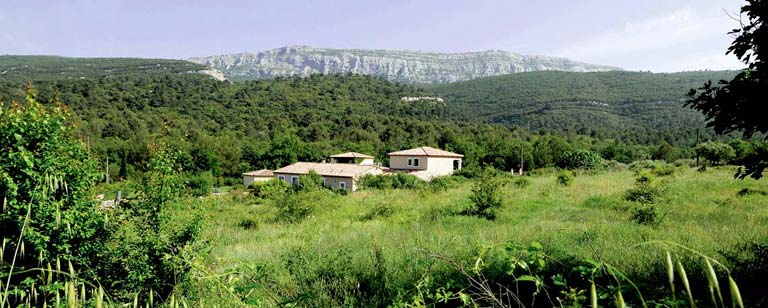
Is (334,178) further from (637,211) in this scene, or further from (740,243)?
(740,243)

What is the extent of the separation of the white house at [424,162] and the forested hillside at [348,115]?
5.77 meters

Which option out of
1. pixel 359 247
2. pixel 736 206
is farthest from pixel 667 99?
pixel 359 247

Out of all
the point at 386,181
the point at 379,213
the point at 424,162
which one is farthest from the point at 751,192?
the point at 424,162

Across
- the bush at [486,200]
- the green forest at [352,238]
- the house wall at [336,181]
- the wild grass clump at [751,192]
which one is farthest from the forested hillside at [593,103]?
the bush at [486,200]

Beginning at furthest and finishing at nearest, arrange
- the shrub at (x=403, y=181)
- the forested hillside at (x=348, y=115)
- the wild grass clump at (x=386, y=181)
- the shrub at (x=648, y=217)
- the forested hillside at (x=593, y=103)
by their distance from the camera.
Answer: the forested hillside at (x=593, y=103) → the forested hillside at (x=348, y=115) → the wild grass clump at (x=386, y=181) → the shrub at (x=403, y=181) → the shrub at (x=648, y=217)

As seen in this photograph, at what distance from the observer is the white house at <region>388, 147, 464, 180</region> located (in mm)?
45844

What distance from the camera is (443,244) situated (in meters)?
7.82

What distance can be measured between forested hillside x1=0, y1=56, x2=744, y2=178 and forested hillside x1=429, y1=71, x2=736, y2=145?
43 cm

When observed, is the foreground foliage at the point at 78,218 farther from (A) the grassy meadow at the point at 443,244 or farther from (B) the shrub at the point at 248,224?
(B) the shrub at the point at 248,224

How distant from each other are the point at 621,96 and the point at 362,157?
95.7 metres

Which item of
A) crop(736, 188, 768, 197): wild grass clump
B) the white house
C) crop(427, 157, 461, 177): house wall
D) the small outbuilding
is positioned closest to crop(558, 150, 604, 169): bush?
crop(427, 157, 461, 177): house wall

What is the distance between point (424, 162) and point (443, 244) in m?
38.4

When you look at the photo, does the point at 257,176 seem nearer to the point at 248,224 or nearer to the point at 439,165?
the point at 439,165

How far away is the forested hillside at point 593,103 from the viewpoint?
90062 mm
